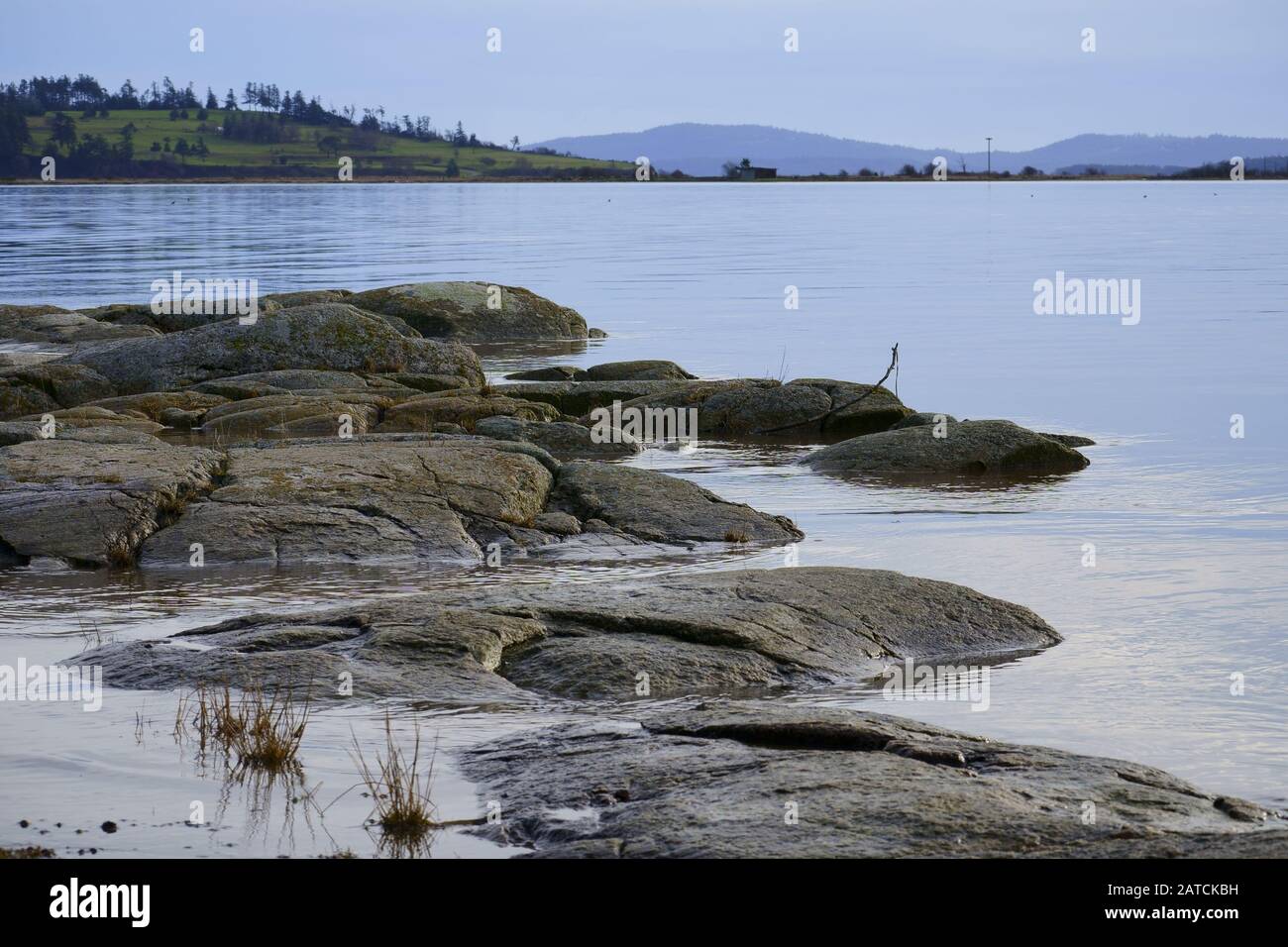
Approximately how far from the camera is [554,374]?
2698 centimetres

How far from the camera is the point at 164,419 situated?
2062 cm

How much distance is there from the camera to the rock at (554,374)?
2672cm

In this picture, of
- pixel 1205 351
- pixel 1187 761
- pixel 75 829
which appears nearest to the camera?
pixel 75 829

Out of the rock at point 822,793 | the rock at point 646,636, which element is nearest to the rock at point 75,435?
the rock at point 646,636

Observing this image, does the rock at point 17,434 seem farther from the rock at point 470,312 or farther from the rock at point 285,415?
the rock at point 470,312

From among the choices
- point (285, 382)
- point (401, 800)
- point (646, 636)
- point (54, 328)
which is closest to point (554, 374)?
point (285, 382)

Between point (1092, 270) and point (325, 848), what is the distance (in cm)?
5262

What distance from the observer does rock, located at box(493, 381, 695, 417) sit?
918 inches

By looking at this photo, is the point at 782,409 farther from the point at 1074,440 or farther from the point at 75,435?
the point at 75,435

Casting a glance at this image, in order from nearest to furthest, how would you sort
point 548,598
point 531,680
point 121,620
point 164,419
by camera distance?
point 531,680 → point 548,598 → point 121,620 → point 164,419

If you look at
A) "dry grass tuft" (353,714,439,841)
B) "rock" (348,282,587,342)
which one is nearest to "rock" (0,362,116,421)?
"rock" (348,282,587,342)

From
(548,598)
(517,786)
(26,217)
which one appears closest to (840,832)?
(517,786)

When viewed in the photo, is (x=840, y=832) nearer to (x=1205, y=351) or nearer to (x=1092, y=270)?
(x=1205, y=351)

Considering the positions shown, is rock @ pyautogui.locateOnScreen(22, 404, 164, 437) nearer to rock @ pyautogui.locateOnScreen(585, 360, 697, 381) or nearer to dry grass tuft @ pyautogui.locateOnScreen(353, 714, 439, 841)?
rock @ pyautogui.locateOnScreen(585, 360, 697, 381)
